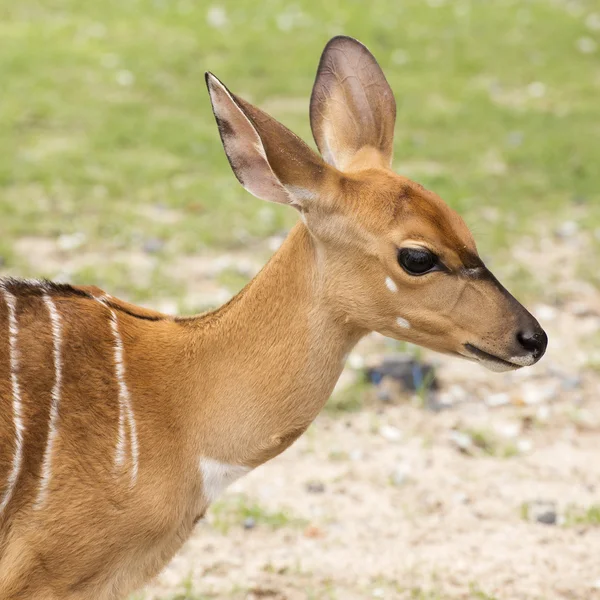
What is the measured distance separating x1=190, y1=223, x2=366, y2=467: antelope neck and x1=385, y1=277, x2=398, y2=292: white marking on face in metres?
0.17

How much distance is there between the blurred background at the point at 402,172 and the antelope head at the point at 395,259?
1.45 metres

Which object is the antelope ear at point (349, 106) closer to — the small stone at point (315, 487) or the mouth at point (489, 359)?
the mouth at point (489, 359)

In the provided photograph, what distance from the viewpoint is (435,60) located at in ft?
37.3

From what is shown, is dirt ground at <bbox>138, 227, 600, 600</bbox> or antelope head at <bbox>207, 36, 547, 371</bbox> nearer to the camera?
antelope head at <bbox>207, 36, 547, 371</bbox>

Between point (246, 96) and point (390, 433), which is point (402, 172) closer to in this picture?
point (246, 96)

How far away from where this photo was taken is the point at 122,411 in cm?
326

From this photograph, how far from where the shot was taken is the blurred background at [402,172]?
4637 mm

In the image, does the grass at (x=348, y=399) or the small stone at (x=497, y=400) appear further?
the small stone at (x=497, y=400)

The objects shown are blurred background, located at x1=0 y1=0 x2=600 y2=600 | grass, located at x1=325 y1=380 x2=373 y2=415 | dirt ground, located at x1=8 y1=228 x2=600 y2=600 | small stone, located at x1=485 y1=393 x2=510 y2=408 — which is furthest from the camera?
small stone, located at x1=485 y1=393 x2=510 y2=408

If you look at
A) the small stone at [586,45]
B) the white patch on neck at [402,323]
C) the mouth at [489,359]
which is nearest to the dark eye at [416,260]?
the white patch on neck at [402,323]

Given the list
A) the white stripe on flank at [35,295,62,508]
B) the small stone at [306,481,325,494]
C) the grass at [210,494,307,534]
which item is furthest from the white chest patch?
the small stone at [306,481,325,494]

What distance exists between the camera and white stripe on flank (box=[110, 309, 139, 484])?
10.5ft

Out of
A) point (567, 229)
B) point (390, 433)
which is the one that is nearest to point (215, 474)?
point (390, 433)

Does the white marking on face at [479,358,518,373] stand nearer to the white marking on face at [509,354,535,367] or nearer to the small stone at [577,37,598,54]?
the white marking on face at [509,354,535,367]
